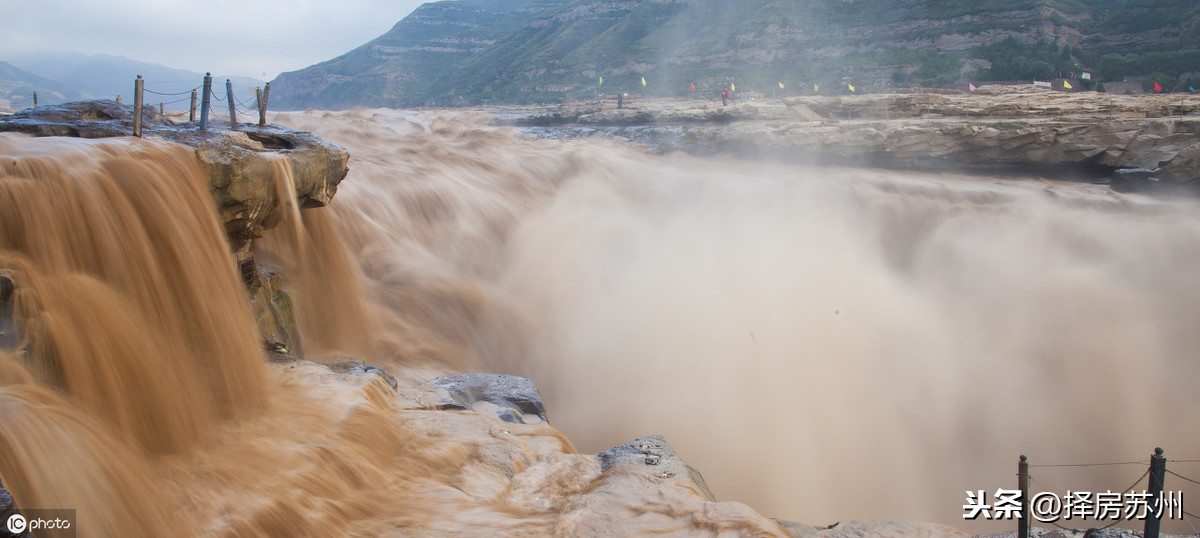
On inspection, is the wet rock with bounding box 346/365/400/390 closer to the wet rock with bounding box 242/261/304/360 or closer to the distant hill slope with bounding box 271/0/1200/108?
the wet rock with bounding box 242/261/304/360

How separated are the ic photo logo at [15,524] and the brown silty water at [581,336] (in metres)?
0.65

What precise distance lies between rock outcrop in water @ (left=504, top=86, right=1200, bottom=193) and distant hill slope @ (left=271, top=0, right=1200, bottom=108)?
23.2 meters

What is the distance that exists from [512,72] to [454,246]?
233 feet

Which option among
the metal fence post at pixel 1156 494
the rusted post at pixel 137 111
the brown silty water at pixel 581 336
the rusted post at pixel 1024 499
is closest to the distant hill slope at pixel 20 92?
the brown silty water at pixel 581 336

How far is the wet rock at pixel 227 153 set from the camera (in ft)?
20.8

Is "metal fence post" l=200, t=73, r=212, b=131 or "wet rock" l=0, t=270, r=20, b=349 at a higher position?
"metal fence post" l=200, t=73, r=212, b=131

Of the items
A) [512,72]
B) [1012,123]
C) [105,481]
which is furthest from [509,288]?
[512,72]

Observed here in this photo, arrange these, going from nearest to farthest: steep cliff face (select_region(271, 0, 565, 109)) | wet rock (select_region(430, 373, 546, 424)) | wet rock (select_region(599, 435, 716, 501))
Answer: wet rock (select_region(599, 435, 716, 501)), wet rock (select_region(430, 373, 546, 424)), steep cliff face (select_region(271, 0, 565, 109))

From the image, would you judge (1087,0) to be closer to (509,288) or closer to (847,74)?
(847,74)

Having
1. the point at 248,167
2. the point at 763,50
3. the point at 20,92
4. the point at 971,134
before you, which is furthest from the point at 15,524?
the point at 763,50

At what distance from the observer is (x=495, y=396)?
731 centimetres

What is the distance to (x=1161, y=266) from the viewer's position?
46.0 feet

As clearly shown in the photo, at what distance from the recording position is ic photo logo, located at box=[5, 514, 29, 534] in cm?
263

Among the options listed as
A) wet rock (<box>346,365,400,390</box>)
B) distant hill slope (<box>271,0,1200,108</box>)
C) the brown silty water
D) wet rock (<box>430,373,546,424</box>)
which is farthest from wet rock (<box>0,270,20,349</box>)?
distant hill slope (<box>271,0,1200,108</box>)
